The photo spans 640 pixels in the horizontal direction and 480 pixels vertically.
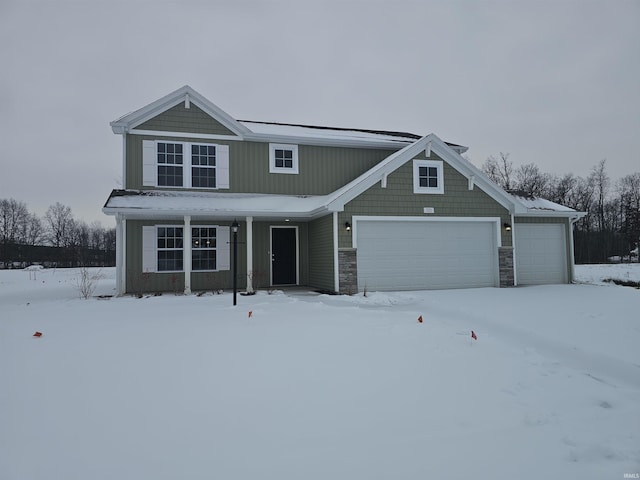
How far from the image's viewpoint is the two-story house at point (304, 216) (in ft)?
38.2

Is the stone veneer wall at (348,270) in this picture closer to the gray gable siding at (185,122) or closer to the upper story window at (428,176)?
the upper story window at (428,176)

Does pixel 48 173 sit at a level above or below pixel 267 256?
above

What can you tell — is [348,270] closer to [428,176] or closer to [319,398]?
[428,176]

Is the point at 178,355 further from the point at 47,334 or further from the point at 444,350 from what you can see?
the point at 444,350

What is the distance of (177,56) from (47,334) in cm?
1617

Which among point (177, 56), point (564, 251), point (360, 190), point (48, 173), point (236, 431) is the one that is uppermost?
point (177, 56)

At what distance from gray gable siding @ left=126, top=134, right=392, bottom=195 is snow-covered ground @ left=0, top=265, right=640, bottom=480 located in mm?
6815

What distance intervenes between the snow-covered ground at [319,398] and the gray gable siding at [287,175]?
6.82m

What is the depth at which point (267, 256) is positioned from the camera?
13.5m

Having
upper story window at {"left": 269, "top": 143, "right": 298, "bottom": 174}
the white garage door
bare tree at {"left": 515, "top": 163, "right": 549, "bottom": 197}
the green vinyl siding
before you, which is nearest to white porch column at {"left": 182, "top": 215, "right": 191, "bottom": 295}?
upper story window at {"left": 269, "top": 143, "right": 298, "bottom": 174}

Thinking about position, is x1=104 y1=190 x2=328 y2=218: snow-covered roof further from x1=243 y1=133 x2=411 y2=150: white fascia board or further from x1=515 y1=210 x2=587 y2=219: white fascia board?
x1=515 y1=210 x2=587 y2=219: white fascia board

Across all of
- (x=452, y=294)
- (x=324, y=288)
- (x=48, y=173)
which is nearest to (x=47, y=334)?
(x=324, y=288)

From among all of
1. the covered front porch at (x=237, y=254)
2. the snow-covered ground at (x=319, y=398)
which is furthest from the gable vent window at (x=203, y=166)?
the snow-covered ground at (x=319, y=398)

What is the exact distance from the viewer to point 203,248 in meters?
12.9
